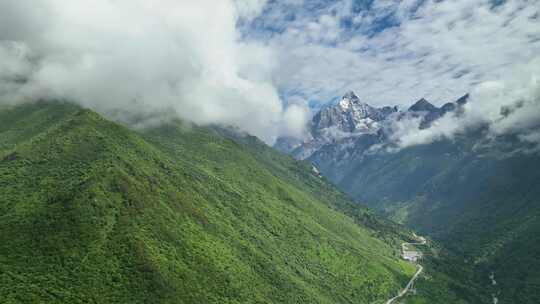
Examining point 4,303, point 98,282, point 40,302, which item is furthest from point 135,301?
point 4,303

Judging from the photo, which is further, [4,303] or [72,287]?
[72,287]

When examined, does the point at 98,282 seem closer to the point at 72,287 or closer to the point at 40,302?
the point at 72,287

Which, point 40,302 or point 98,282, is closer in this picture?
point 40,302

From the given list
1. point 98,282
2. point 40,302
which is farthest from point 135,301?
point 40,302

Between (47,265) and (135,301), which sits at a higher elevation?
(47,265)

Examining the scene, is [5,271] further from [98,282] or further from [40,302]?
[98,282]

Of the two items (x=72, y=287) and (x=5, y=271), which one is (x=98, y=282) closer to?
(x=72, y=287)

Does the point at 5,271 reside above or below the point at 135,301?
above

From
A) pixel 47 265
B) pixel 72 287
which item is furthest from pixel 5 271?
pixel 72 287
